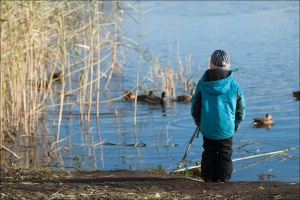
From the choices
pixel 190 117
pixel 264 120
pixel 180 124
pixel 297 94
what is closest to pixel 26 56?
pixel 180 124

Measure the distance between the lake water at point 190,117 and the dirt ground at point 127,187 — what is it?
1.81 meters

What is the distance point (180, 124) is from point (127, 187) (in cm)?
569

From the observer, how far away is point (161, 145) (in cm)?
971

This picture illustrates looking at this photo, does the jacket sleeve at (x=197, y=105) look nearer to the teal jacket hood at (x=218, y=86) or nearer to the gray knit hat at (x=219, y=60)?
the teal jacket hood at (x=218, y=86)

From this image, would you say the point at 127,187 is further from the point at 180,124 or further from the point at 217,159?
the point at 180,124

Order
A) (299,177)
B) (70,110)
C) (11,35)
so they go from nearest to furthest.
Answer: (299,177)
(11,35)
(70,110)

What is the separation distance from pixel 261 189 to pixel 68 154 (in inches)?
157

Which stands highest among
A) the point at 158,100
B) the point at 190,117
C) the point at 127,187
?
the point at 158,100

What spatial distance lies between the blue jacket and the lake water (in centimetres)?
182

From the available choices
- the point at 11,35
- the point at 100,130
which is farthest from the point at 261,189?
the point at 100,130

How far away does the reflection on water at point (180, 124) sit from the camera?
8.75 m

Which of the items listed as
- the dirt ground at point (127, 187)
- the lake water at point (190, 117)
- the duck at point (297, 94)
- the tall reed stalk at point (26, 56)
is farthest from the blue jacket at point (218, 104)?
the duck at point (297, 94)

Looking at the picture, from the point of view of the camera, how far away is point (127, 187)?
5770 millimetres

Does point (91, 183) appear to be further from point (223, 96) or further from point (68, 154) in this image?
point (68, 154)
